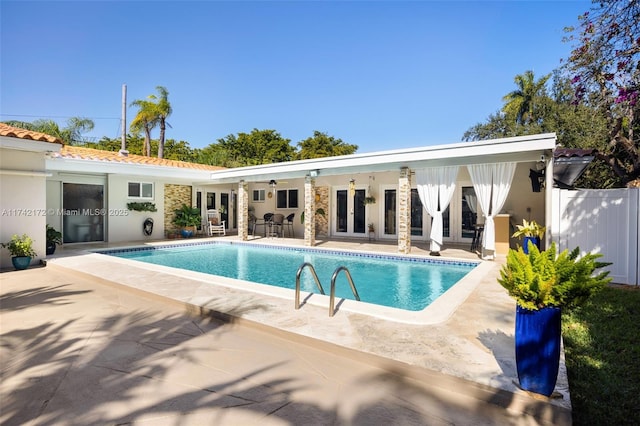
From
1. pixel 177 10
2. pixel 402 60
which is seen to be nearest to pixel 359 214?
pixel 402 60

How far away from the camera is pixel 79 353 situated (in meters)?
3.45

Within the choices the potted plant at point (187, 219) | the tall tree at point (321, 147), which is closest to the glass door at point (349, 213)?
the potted plant at point (187, 219)

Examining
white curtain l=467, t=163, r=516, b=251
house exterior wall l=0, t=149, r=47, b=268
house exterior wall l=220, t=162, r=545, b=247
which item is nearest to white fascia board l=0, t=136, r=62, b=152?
house exterior wall l=0, t=149, r=47, b=268

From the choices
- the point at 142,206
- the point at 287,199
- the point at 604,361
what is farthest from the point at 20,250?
the point at 604,361

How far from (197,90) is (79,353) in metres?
20.9

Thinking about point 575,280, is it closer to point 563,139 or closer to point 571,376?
point 571,376

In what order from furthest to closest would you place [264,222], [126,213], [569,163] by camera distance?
[264,222]
[126,213]
[569,163]

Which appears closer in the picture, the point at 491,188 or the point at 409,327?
the point at 409,327

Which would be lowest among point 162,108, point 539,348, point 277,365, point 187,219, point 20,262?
point 277,365

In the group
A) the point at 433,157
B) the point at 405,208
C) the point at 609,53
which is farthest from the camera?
the point at 405,208

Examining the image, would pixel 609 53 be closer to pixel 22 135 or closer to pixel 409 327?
pixel 409 327

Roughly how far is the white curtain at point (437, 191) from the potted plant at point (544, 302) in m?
7.62

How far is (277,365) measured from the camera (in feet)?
10.6

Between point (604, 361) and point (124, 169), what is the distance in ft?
46.0
